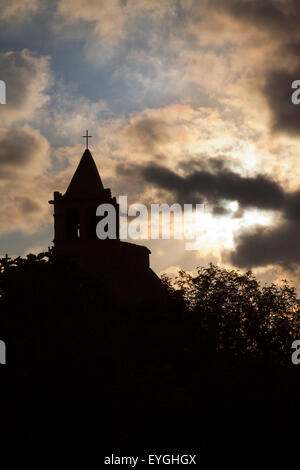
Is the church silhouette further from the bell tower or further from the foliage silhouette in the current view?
the foliage silhouette

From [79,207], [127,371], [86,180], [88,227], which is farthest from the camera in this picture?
[86,180]

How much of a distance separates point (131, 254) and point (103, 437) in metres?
27.9

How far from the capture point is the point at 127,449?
1998 centimetres

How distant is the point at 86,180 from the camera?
143 feet

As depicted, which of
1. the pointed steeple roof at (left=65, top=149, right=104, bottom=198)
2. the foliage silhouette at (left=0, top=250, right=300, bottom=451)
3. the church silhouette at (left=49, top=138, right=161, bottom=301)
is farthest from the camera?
the pointed steeple roof at (left=65, top=149, right=104, bottom=198)

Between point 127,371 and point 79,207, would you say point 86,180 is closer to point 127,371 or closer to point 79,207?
point 79,207

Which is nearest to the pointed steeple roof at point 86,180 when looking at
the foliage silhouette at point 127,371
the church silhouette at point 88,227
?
the church silhouette at point 88,227

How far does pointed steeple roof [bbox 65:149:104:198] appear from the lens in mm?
43219

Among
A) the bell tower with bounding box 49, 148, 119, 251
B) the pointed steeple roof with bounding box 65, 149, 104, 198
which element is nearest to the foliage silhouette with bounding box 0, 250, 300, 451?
the bell tower with bounding box 49, 148, 119, 251

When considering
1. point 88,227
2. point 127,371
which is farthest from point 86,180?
point 127,371

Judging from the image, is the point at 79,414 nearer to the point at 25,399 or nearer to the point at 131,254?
the point at 25,399

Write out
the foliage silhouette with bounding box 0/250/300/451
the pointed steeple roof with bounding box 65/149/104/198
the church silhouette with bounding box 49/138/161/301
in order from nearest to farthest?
1. the foliage silhouette with bounding box 0/250/300/451
2. the church silhouette with bounding box 49/138/161/301
3. the pointed steeple roof with bounding box 65/149/104/198

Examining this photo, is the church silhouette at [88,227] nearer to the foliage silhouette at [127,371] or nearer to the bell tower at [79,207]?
the bell tower at [79,207]
